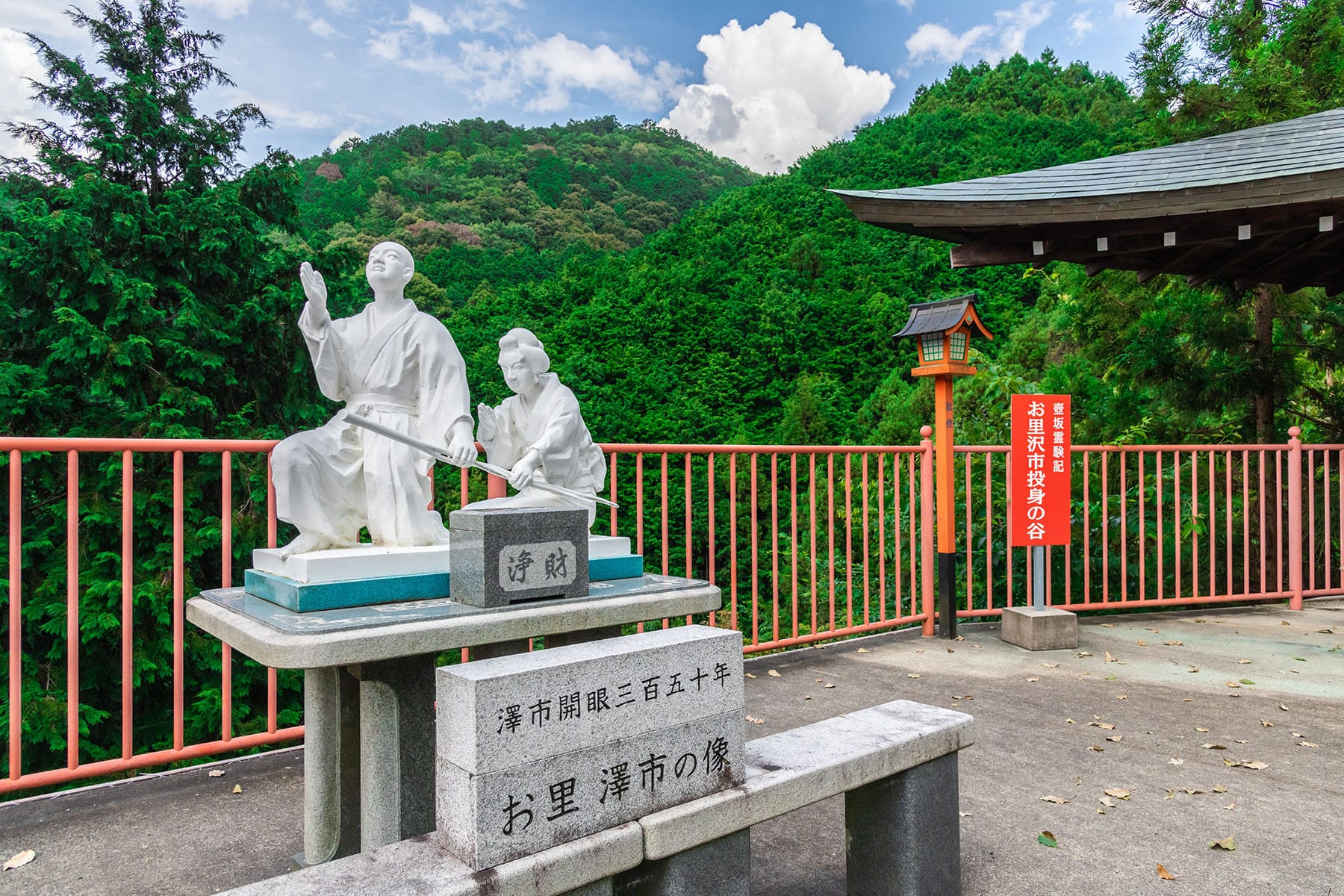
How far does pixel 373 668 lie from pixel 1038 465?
4.33 m

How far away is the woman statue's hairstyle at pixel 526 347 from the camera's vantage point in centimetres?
279

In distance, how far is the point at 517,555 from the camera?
2.14m

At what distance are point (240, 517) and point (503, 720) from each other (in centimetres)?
579

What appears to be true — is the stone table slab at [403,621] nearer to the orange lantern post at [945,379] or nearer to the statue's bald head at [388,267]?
the statue's bald head at [388,267]

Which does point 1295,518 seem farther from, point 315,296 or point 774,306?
point 774,306

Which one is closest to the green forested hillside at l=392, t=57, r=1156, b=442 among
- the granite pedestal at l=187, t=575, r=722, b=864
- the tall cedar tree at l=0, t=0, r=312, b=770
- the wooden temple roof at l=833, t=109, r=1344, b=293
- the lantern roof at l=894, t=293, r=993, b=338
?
the tall cedar tree at l=0, t=0, r=312, b=770

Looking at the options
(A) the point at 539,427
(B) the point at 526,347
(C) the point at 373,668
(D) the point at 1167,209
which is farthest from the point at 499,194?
(C) the point at 373,668

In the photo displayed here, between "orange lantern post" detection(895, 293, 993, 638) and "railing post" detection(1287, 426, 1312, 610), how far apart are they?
2.78 meters

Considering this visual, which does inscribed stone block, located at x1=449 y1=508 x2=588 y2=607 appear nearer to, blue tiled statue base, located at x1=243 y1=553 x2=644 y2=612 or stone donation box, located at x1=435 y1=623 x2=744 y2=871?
A: blue tiled statue base, located at x1=243 y1=553 x2=644 y2=612

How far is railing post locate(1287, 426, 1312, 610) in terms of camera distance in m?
5.96

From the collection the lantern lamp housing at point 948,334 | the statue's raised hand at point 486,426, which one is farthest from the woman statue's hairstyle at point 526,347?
the lantern lamp housing at point 948,334

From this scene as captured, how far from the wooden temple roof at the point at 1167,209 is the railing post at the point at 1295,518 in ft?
3.87

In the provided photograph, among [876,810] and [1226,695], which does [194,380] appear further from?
[1226,695]

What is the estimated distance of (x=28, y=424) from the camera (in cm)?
709
